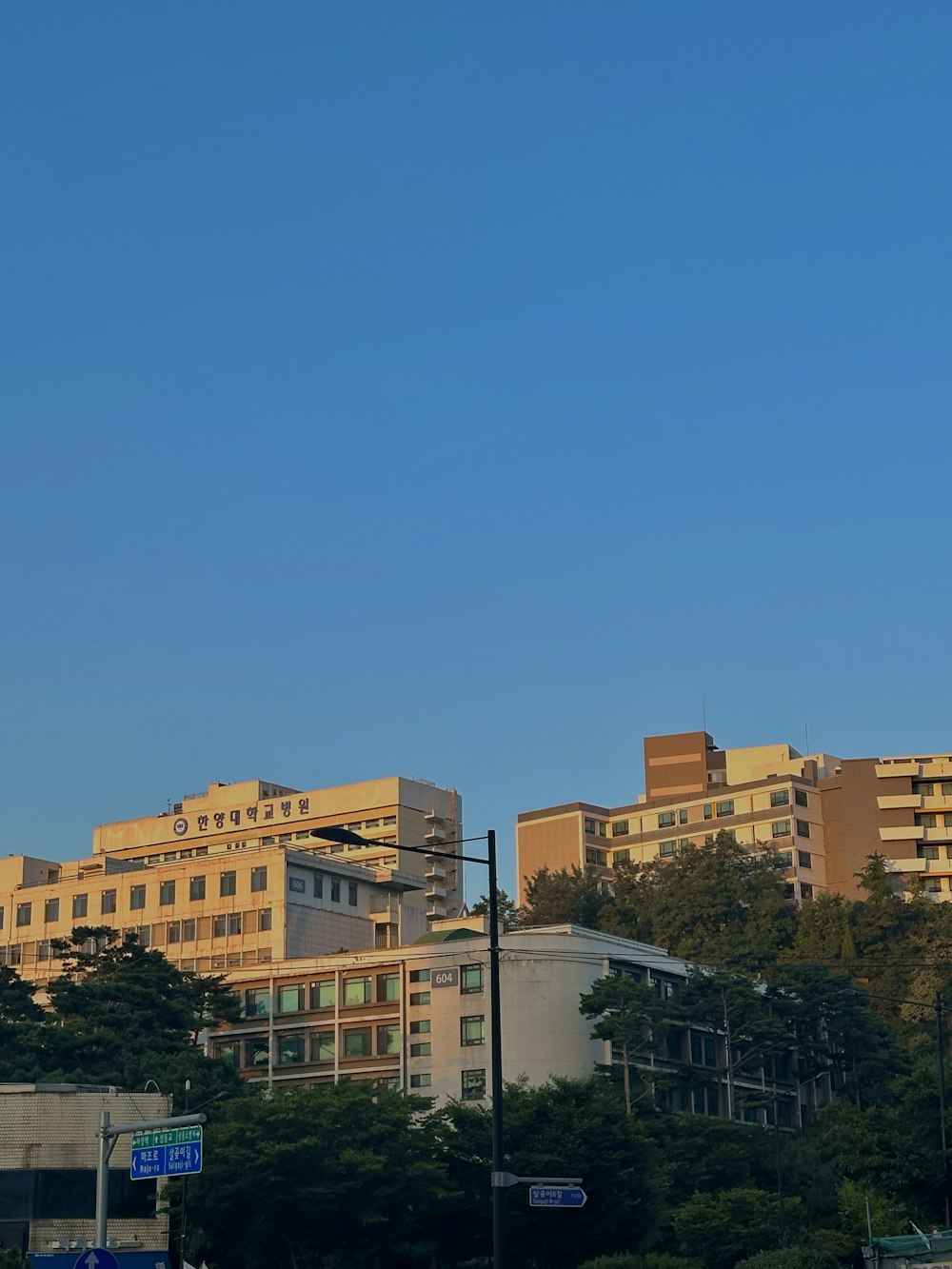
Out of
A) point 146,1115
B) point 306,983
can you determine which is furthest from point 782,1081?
point 146,1115

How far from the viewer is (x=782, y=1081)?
123000 mm

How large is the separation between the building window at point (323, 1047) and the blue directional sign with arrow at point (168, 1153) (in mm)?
82290

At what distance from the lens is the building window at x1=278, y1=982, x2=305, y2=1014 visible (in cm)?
12256

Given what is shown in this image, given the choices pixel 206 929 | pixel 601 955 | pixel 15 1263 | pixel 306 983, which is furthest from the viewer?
pixel 206 929

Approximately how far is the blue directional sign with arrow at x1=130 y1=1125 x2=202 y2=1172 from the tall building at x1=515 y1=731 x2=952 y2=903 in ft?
407

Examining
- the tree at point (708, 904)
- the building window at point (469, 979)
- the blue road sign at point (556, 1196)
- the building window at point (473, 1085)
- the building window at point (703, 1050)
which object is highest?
the tree at point (708, 904)

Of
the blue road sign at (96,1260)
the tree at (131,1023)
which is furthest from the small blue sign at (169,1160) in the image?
the tree at (131,1023)

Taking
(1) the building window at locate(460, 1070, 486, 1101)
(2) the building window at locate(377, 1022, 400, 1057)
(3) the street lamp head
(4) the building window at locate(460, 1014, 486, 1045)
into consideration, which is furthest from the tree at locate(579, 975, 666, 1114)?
(3) the street lamp head

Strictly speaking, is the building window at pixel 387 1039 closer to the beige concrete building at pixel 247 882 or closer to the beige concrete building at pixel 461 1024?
the beige concrete building at pixel 461 1024

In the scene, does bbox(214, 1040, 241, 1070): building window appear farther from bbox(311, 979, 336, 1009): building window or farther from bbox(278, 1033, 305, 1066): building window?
bbox(311, 979, 336, 1009): building window

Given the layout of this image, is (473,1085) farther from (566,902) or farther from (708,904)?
(566,902)

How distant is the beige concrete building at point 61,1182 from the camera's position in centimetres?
6675

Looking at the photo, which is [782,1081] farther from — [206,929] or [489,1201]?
[489,1201]

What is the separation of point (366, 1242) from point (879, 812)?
341ft
